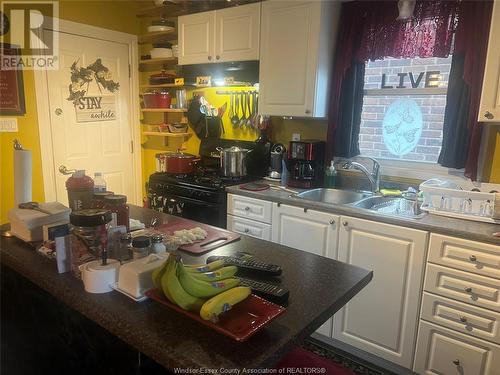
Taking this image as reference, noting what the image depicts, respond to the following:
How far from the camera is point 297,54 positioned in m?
2.48

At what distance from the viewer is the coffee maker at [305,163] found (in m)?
2.63

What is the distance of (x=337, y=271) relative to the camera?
4.12 feet

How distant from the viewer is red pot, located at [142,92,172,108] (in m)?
3.52

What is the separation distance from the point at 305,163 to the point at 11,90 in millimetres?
2421

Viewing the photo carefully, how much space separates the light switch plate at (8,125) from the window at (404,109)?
279cm

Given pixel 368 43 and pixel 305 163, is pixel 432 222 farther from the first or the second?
pixel 368 43

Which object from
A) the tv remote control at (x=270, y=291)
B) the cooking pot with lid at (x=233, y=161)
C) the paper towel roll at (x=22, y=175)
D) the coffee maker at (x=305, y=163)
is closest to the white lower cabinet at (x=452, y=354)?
the coffee maker at (x=305, y=163)

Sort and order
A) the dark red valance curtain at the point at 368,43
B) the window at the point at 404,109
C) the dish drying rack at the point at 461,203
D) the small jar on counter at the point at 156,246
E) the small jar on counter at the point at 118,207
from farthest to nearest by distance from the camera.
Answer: the window at the point at 404,109
the dark red valance curtain at the point at 368,43
the dish drying rack at the point at 461,203
the small jar on counter at the point at 118,207
the small jar on counter at the point at 156,246

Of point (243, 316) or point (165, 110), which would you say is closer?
point (243, 316)

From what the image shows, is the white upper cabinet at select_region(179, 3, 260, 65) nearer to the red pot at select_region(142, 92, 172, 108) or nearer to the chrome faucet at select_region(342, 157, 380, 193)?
the red pot at select_region(142, 92, 172, 108)

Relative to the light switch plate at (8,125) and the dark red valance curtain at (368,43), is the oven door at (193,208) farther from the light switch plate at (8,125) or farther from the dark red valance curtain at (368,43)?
the light switch plate at (8,125)

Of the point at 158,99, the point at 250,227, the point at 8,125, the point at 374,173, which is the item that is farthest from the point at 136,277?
the point at 158,99

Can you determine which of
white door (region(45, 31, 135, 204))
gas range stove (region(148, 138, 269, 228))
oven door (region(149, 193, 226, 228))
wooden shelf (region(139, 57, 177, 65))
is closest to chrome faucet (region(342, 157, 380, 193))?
gas range stove (region(148, 138, 269, 228))

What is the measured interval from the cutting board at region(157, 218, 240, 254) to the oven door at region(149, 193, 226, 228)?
920 millimetres
